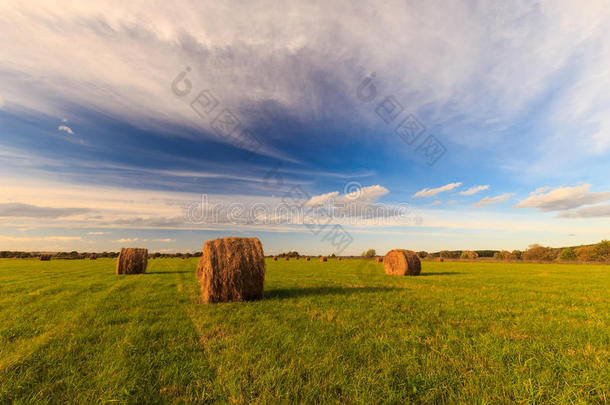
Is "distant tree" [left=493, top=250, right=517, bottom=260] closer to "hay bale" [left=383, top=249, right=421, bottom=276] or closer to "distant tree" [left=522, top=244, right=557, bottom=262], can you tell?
"distant tree" [left=522, top=244, right=557, bottom=262]

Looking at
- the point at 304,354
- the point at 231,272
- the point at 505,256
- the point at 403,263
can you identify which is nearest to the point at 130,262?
the point at 231,272

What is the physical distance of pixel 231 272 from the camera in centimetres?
997

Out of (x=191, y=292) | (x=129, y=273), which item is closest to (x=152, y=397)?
(x=191, y=292)

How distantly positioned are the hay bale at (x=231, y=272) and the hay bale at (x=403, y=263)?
14954 mm

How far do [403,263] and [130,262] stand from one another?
74.1 ft

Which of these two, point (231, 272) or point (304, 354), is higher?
point (231, 272)

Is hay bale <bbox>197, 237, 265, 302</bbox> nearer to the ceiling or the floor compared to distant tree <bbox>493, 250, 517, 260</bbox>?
nearer to the ceiling

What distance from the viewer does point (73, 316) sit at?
7.15m

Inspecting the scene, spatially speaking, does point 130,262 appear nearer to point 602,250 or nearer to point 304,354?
point 304,354

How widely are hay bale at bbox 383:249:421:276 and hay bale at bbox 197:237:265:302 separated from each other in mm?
14954

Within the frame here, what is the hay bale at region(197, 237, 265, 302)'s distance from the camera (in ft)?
32.0

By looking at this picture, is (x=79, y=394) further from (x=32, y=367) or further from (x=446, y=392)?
(x=446, y=392)

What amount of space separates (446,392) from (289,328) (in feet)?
11.0

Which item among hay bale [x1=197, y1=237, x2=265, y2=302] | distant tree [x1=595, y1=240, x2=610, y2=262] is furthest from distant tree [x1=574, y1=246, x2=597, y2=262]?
hay bale [x1=197, y1=237, x2=265, y2=302]
